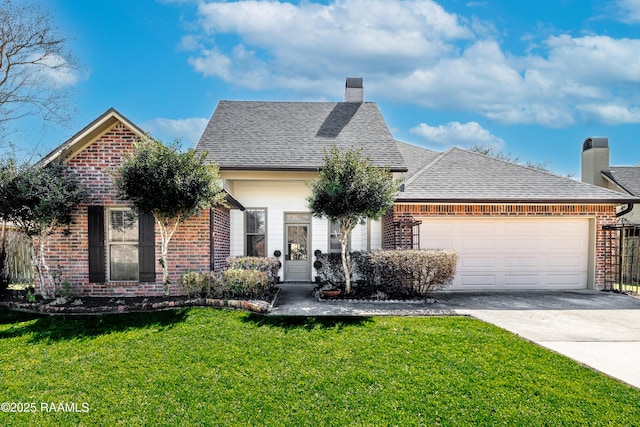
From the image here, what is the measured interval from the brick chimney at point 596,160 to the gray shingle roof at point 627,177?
319mm

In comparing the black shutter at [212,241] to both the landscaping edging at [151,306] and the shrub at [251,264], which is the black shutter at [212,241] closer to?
the shrub at [251,264]

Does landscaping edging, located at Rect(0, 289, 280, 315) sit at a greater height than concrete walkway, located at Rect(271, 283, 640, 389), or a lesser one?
greater

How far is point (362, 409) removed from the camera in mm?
3838

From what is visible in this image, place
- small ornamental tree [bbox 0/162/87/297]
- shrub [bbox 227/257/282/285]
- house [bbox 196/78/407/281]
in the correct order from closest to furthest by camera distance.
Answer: small ornamental tree [bbox 0/162/87/297]
shrub [bbox 227/257/282/285]
house [bbox 196/78/407/281]

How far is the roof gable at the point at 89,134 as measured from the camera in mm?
7957

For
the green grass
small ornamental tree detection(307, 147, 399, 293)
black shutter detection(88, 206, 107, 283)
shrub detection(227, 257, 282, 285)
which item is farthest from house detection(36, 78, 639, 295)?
the green grass

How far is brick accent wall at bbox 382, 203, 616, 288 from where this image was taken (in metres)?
10.4

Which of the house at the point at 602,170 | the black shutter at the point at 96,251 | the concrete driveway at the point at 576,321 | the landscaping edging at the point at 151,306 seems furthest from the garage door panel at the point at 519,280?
the black shutter at the point at 96,251

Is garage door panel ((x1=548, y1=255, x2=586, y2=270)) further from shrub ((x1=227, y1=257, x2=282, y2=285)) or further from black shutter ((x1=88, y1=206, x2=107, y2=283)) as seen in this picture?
black shutter ((x1=88, y1=206, x2=107, y2=283))

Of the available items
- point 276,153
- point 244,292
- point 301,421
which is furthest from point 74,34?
point 301,421

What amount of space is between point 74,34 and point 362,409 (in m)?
18.8

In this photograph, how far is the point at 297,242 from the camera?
11.9 m

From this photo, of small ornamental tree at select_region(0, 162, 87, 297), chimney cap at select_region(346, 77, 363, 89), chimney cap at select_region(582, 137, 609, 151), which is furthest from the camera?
chimney cap at select_region(582, 137, 609, 151)

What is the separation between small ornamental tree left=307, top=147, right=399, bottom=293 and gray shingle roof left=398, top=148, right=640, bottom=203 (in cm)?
183
